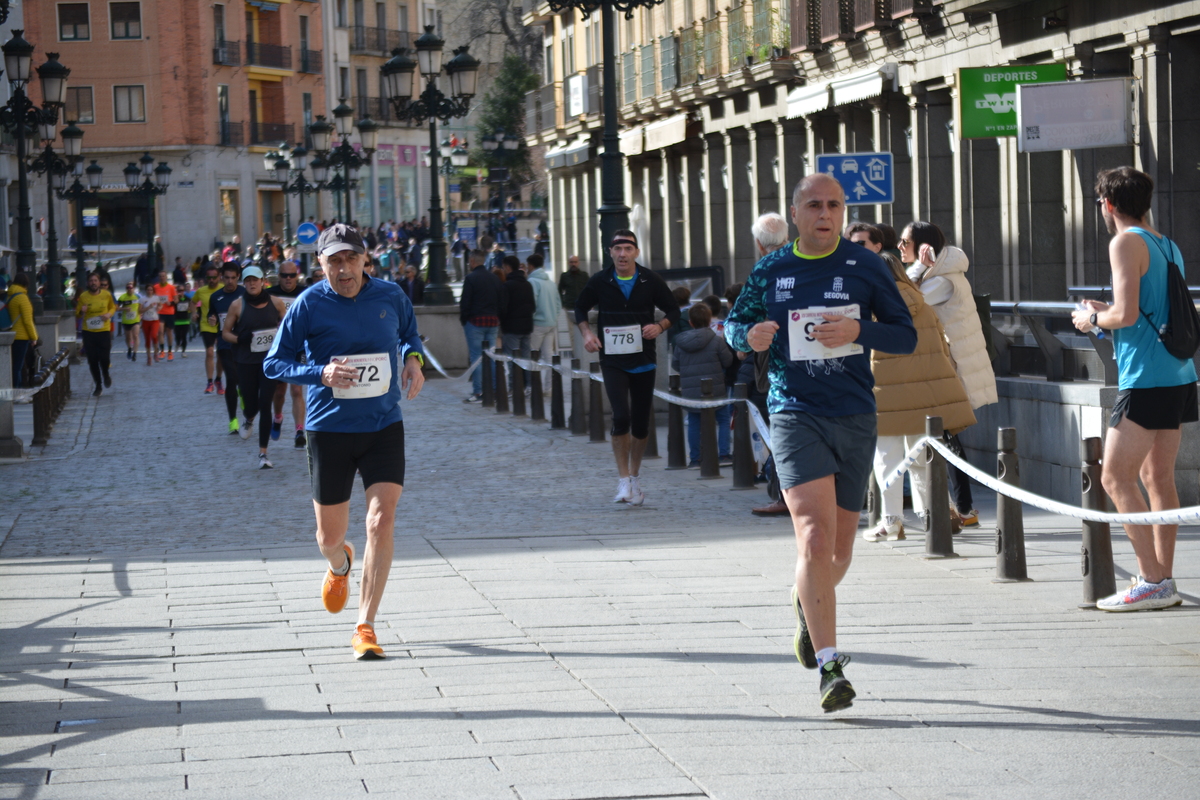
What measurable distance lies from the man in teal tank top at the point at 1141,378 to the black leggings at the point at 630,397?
190 inches

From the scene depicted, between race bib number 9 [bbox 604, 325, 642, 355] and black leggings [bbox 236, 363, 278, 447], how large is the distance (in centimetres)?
455

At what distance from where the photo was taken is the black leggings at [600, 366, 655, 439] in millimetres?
12086

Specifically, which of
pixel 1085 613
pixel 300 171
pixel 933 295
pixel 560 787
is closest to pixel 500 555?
pixel 933 295

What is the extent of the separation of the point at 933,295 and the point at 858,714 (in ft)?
14.9

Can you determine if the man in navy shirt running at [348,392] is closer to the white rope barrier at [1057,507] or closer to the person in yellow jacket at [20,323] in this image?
the white rope barrier at [1057,507]

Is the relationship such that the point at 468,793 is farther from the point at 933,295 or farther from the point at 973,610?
the point at 933,295

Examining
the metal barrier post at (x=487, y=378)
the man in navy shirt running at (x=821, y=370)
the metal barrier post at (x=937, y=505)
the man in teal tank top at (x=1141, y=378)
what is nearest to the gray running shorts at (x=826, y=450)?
the man in navy shirt running at (x=821, y=370)

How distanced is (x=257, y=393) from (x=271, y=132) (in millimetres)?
66387

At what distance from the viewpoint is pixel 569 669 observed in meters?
6.79

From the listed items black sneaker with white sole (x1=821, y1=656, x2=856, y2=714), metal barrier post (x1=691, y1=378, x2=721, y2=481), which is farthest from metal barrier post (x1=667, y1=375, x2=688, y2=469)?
black sneaker with white sole (x1=821, y1=656, x2=856, y2=714)

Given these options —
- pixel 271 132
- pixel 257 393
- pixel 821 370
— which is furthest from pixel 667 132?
pixel 271 132

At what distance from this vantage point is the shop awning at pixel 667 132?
120 ft

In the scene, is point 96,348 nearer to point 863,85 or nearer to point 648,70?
point 863,85

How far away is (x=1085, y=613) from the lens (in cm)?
770
